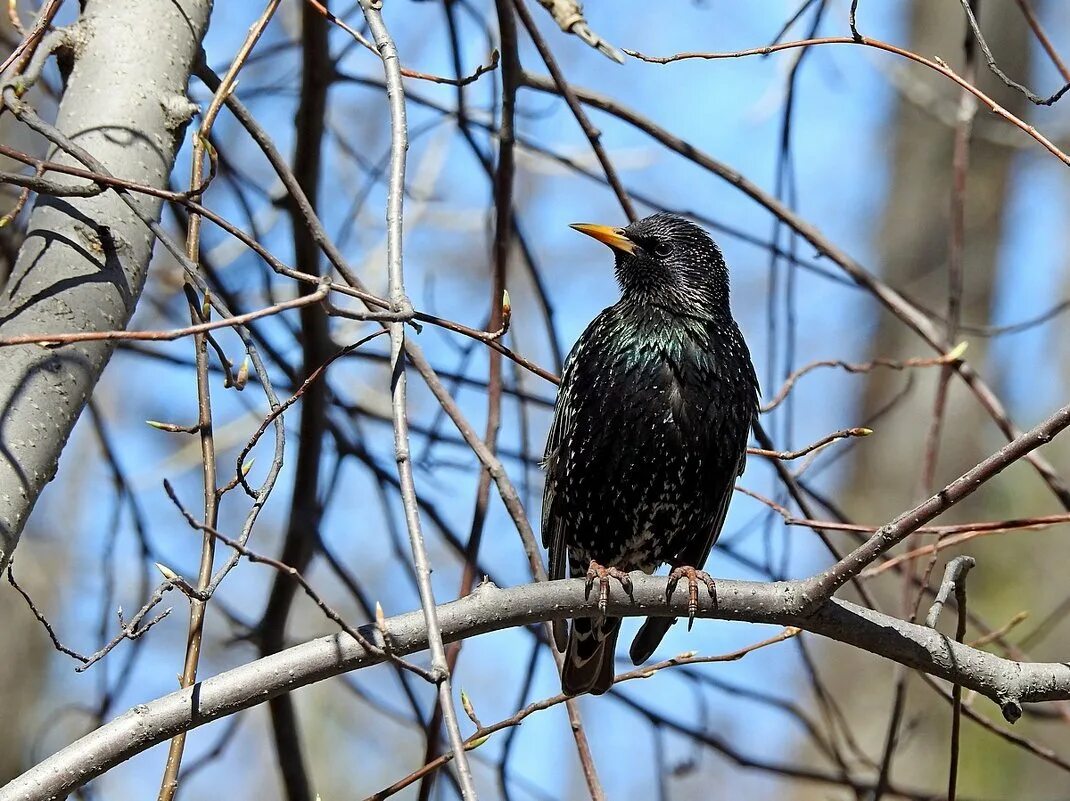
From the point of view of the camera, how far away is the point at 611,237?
404cm

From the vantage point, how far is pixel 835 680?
798 centimetres

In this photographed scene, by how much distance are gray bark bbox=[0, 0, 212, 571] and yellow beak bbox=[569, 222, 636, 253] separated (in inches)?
61.3

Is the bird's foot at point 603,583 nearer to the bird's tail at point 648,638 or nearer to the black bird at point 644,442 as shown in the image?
the black bird at point 644,442

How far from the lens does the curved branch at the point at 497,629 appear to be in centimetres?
190

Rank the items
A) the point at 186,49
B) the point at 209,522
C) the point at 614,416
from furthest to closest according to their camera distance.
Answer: the point at 614,416, the point at 186,49, the point at 209,522

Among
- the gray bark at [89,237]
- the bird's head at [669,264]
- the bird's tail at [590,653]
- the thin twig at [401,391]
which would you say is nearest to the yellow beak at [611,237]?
the bird's head at [669,264]

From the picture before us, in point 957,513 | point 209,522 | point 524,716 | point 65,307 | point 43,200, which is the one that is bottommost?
point 524,716

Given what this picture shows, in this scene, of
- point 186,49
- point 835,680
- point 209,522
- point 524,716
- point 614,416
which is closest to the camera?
point 209,522

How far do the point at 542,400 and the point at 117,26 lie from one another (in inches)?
66.4

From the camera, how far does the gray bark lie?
2133 mm

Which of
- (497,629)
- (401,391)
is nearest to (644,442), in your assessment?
(497,629)

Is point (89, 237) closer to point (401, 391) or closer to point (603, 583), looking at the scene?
point (401, 391)

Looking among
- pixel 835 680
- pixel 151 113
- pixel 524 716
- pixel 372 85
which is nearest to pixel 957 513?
pixel 835 680

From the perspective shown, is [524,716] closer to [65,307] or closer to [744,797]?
[65,307]
